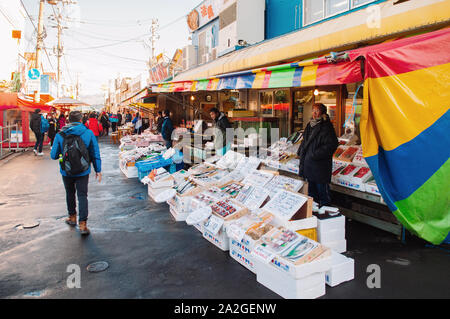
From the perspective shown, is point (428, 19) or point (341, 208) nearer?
point (428, 19)

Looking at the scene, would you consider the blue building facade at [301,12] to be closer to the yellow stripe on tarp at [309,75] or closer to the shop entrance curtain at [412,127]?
the yellow stripe on tarp at [309,75]

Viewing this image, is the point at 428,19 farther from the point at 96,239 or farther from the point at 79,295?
the point at 96,239

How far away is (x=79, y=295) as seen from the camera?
3.63m

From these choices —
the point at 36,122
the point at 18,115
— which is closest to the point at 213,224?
the point at 36,122

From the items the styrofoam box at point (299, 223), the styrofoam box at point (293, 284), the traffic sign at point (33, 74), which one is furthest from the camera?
the traffic sign at point (33, 74)

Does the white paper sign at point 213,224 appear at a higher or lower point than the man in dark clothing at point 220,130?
lower

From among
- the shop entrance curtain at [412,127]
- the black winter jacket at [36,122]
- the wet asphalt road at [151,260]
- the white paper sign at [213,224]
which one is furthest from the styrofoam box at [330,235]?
the black winter jacket at [36,122]

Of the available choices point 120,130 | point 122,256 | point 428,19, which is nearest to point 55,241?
point 122,256

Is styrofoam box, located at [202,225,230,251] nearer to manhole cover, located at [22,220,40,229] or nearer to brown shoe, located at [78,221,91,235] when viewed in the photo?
brown shoe, located at [78,221,91,235]

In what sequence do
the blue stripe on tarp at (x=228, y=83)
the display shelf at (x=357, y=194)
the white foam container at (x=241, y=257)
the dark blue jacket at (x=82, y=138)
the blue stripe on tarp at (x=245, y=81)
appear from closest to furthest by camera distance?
1. the white foam container at (x=241, y=257)
2. the display shelf at (x=357, y=194)
3. the dark blue jacket at (x=82, y=138)
4. the blue stripe on tarp at (x=245, y=81)
5. the blue stripe on tarp at (x=228, y=83)

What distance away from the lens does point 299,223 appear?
4297mm

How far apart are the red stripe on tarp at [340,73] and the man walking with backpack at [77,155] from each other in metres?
3.88

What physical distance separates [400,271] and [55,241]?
17.0 ft

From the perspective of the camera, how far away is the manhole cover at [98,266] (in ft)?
13.9
